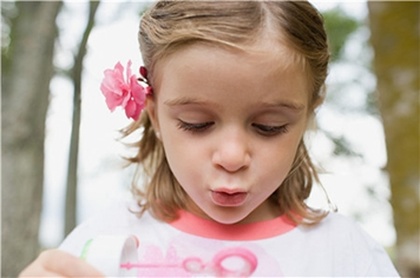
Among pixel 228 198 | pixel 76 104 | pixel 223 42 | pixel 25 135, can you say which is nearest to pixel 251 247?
pixel 228 198

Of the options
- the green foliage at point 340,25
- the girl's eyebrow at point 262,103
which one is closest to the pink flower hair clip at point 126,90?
the girl's eyebrow at point 262,103

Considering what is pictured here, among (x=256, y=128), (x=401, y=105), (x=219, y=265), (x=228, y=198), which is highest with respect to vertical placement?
(x=401, y=105)

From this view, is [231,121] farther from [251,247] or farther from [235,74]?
[251,247]

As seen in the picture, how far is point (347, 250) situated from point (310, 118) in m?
0.26

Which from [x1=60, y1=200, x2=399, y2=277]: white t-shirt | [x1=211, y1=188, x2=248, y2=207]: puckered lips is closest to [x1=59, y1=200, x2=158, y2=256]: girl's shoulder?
[x1=60, y1=200, x2=399, y2=277]: white t-shirt

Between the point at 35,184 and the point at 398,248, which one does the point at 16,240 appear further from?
the point at 398,248

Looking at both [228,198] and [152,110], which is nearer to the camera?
[228,198]

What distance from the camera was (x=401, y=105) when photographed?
2711mm

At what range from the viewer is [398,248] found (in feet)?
8.54

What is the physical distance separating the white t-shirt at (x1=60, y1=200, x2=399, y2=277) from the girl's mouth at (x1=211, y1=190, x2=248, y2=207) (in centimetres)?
12

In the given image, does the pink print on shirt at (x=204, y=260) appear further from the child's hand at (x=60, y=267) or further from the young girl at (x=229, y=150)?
the child's hand at (x=60, y=267)

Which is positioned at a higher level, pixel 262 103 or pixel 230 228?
pixel 262 103

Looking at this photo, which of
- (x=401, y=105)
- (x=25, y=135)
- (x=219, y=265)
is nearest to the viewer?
(x=219, y=265)

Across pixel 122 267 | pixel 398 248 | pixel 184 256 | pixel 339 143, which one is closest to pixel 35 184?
pixel 398 248
